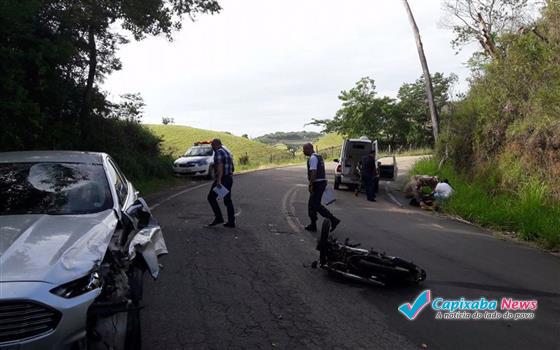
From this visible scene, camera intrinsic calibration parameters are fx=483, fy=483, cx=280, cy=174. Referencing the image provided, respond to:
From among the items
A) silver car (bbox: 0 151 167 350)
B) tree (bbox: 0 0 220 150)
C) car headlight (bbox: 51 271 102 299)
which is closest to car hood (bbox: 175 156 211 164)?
tree (bbox: 0 0 220 150)

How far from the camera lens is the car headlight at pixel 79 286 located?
10.4 feet

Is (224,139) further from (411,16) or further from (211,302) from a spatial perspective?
(211,302)

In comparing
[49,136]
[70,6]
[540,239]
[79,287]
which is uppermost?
[70,6]

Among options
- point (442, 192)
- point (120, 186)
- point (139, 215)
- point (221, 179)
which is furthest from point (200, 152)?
point (139, 215)

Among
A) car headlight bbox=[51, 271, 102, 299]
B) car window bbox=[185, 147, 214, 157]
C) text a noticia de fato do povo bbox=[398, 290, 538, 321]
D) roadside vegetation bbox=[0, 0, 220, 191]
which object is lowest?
→ text a noticia de fato do povo bbox=[398, 290, 538, 321]

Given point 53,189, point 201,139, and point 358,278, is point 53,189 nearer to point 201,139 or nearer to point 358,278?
point 358,278

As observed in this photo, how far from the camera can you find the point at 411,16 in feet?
74.2

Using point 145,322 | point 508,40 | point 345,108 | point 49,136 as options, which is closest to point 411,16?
point 508,40

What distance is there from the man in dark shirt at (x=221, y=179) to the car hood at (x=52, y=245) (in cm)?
523

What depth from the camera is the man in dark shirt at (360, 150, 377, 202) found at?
1592cm

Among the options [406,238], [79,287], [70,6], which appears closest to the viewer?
[79,287]

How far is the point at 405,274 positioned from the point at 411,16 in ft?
63.6

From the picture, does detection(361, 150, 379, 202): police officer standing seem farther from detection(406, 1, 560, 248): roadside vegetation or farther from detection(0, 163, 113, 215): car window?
detection(0, 163, 113, 215): car window

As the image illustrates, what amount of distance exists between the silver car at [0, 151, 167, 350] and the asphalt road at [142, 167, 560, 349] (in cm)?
76
